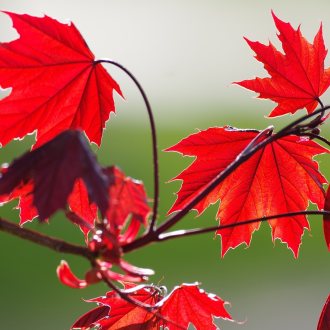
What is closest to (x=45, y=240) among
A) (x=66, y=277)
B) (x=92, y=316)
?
(x=66, y=277)

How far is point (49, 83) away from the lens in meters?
1.18

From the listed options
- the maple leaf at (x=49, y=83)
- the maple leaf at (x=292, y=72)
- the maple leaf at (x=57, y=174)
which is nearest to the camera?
the maple leaf at (x=57, y=174)

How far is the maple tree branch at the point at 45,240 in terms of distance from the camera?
0.77m

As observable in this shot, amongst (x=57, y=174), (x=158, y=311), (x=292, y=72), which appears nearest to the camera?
(x=57, y=174)

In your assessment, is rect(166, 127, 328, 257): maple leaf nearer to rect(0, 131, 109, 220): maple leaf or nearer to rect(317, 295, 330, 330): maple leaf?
rect(317, 295, 330, 330): maple leaf

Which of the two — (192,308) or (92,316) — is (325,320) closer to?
(192,308)

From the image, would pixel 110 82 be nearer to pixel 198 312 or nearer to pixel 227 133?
pixel 227 133

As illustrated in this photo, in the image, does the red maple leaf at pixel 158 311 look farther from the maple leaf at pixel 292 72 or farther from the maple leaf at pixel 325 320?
the maple leaf at pixel 292 72

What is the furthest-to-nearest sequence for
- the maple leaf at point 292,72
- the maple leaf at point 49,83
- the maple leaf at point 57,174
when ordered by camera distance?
the maple leaf at point 292,72 → the maple leaf at point 49,83 → the maple leaf at point 57,174

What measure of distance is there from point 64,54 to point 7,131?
6.3 inches

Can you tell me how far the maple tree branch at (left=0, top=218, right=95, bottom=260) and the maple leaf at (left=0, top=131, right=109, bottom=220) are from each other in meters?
0.04

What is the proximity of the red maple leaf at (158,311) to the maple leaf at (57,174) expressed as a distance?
0.42 meters

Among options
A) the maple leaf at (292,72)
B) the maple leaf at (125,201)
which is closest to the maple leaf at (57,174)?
the maple leaf at (125,201)

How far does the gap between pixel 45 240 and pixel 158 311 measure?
445 millimetres
